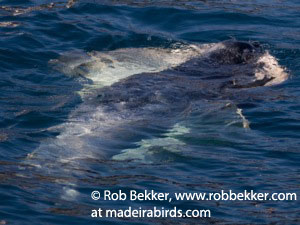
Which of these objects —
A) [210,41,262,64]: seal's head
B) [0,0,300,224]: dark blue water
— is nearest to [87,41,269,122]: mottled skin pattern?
[210,41,262,64]: seal's head

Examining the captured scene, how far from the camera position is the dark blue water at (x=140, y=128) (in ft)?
22.4

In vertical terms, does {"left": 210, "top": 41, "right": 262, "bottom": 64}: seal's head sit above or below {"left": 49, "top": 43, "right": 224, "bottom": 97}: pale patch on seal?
above

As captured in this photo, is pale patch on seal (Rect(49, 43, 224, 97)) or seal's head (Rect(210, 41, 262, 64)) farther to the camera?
pale patch on seal (Rect(49, 43, 224, 97))

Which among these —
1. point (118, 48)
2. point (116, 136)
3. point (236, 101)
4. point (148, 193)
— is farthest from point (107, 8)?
point (148, 193)

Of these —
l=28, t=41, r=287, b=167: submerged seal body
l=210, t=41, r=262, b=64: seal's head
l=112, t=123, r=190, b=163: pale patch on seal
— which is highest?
l=210, t=41, r=262, b=64: seal's head

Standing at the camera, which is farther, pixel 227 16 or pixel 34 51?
pixel 227 16

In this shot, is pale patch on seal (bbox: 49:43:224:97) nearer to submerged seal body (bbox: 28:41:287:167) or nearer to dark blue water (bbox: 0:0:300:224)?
submerged seal body (bbox: 28:41:287:167)

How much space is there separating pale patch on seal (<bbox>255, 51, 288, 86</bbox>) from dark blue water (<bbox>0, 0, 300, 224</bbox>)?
0.49 feet

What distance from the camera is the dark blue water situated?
682cm

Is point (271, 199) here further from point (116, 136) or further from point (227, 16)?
point (227, 16)

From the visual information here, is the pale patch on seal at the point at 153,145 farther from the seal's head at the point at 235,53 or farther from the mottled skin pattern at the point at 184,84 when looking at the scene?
the seal's head at the point at 235,53

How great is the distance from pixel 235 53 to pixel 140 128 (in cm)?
255

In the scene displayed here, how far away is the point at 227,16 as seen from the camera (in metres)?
13.9

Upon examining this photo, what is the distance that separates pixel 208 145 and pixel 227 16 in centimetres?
612
